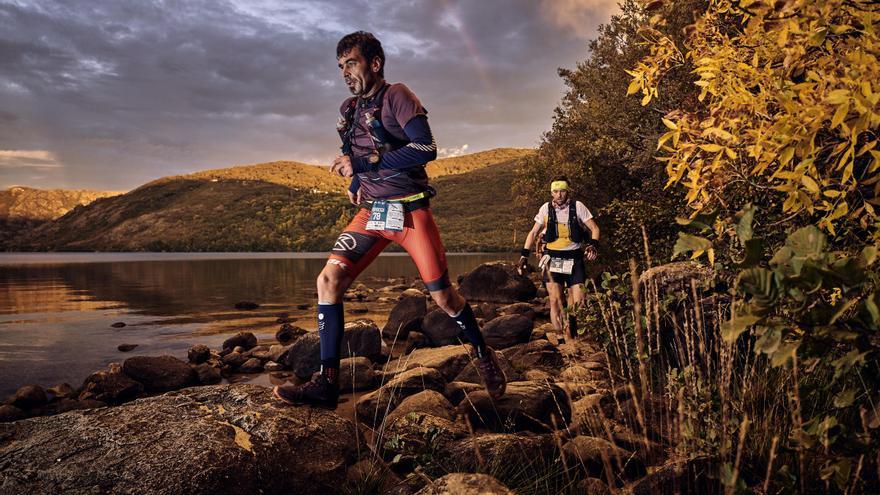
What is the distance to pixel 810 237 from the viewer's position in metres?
1.98

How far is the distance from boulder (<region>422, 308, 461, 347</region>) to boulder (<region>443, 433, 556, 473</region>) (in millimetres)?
5983

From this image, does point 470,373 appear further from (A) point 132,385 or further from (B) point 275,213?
(B) point 275,213

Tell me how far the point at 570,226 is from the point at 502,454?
649 cm

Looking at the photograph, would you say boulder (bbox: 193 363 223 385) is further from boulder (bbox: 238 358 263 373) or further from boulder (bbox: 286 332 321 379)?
boulder (bbox: 286 332 321 379)

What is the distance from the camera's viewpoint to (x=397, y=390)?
6344 mm

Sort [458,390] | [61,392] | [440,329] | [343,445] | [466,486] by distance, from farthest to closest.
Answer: [440,329], [61,392], [458,390], [343,445], [466,486]

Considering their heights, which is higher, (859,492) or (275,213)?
(275,213)

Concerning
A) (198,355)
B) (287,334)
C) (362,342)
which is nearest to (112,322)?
(287,334)

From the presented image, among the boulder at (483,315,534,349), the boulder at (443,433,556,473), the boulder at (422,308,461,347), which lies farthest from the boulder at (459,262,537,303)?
the boulder at (443,433,556,473)

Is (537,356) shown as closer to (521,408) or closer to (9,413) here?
(521,408)

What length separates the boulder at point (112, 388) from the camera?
24.9 ft

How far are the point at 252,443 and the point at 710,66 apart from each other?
A: 4.17 meters

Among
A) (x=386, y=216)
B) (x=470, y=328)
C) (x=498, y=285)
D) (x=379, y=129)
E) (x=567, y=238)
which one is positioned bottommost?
(x=498, y=285)

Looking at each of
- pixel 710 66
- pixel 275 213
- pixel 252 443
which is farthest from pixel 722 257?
pixel 275 213
